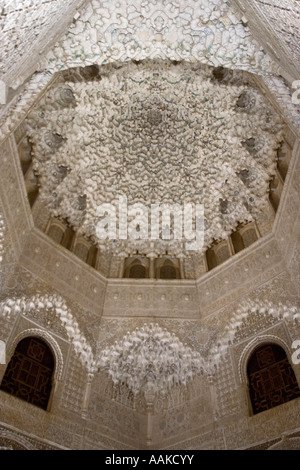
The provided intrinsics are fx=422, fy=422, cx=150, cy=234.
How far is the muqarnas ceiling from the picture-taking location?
20.2 ft

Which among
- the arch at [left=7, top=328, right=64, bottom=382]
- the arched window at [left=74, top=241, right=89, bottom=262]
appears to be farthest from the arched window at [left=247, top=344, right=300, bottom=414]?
the arched window at [left=74, top=241, right=89, bottom=262]

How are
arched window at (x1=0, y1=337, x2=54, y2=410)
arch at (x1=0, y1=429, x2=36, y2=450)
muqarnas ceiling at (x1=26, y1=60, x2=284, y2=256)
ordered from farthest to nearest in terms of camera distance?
1. muqarnas ceiling at (x1=26, y1=60, x2=284, y2=256)
2. arched window at (x1=0, y1=337, x2=54, y2=410)
3. arch at (x1=0, y1=429, x2=36, y2=450)

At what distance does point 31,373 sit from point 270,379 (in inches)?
112

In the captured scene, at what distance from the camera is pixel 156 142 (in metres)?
6.84

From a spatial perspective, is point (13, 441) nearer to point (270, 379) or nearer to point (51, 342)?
point (51, 342)

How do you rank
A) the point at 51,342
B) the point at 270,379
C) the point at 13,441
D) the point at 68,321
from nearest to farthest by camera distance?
the point at 13,441 < the point at 270,379 < the point at 51,342 < the point at 68,321

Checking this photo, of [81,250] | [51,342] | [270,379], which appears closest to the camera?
[270,379]

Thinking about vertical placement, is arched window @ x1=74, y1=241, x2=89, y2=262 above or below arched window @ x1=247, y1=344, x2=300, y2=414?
above

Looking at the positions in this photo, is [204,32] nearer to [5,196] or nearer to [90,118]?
[90,118]

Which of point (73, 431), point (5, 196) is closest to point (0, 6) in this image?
point (5, 196)

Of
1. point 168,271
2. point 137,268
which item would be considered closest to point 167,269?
point 168,271

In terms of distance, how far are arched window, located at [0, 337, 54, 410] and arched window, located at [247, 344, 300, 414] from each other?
2.49m

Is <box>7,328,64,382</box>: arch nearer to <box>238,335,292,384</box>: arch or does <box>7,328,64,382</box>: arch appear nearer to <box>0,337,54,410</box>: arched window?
<box>0,337,54,410</box>: arched window
